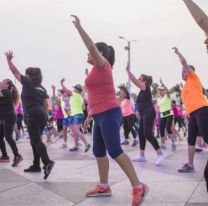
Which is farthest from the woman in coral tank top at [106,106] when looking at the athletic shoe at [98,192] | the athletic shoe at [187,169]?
the athletic shoe at [187,169]

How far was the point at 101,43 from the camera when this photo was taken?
611cm

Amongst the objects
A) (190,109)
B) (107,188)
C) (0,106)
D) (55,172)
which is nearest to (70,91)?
(0,106)

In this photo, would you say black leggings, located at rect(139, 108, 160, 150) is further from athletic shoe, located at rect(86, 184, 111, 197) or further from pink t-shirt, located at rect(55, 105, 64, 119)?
pink t-shirt, located at rect(55, 105, 64, 119)

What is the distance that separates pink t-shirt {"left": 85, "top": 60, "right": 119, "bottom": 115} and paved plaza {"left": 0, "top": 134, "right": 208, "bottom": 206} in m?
1.14

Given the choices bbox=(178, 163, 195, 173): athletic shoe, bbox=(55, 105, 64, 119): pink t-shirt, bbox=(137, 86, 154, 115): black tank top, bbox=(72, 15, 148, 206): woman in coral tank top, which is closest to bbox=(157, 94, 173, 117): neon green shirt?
bbox=(137, 86, 154, 115): black tank top

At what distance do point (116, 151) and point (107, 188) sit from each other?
81 centimetres

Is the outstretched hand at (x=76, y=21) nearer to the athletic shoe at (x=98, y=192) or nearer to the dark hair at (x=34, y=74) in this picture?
the athletic shoe at (x=98, y=192)

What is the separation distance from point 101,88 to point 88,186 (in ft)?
5.80

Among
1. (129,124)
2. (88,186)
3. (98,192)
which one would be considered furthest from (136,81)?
(129,124)

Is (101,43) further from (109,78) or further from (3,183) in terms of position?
(3,183)

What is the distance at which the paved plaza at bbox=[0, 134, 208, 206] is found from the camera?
5898 millimetres

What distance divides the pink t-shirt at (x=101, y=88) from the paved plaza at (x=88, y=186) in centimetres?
114

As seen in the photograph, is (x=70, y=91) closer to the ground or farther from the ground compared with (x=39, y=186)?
farther from the ground

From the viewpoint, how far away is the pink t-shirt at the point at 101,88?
5.77 m
